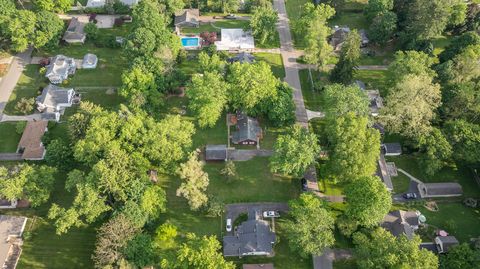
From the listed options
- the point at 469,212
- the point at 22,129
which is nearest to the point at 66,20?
the point at 22,129

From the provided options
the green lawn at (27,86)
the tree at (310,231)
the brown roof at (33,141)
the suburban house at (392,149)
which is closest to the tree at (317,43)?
the suburban house at (392,149)

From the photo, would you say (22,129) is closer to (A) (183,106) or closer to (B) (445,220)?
(A) (183,106)

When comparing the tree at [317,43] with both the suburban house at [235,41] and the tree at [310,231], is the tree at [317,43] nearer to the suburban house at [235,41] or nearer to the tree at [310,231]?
the suburban house at [235,41]

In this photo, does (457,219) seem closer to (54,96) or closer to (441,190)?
(441,190)

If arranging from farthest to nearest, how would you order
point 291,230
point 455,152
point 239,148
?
1. point 239,148
2. point 455,152
3. point 291,230

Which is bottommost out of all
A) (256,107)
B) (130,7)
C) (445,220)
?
(445,220)

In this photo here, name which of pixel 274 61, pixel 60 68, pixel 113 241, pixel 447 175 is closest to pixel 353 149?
pixel 447 175

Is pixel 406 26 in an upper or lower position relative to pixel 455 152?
upper
